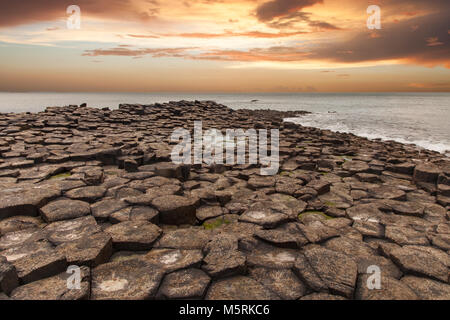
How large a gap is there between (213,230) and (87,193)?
1.91 m

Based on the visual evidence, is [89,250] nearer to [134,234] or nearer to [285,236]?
[134,234]

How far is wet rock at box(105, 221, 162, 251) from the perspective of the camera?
2.75 meters

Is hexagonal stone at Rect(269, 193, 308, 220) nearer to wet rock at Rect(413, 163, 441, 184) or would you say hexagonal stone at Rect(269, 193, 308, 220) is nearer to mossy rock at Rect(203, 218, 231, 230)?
mossy rock at Rect(203, 218, 231, 230)

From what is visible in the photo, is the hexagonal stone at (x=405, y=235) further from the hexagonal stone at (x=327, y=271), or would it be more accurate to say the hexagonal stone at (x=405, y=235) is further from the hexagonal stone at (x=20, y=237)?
the hexagonal stone at (x=20, y=237)

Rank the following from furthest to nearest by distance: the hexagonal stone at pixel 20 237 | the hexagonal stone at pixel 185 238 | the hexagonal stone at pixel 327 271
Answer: the hexagonal stone at pixel 185 238 → the hexagonal stone at pixel 20 237 → the hexagonal stone at pixel 327 271

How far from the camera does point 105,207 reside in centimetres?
353

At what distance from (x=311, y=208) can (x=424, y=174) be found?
3.07m

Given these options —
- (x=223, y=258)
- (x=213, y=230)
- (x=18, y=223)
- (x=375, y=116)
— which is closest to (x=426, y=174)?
(x=213, y=230)

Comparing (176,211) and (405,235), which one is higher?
(176,211)

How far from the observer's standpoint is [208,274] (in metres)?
2.37

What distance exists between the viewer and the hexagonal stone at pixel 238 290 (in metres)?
2.14

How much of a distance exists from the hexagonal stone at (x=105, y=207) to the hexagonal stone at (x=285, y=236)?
1.75 metres

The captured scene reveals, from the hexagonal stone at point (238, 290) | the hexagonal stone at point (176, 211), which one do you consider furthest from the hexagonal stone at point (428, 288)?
the hexagonal stone at point (176, 211)
